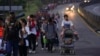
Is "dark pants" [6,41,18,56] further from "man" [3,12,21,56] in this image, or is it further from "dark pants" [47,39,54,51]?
"dark pants" [47,39,54,51]

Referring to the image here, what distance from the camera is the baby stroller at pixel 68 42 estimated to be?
66.1 ft

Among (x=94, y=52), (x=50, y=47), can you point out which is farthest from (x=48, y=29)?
(x=94, y=52)

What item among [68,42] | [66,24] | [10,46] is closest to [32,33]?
[66,24]

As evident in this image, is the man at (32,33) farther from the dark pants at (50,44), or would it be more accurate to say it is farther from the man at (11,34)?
the man at (11,34)

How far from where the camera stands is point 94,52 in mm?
21750

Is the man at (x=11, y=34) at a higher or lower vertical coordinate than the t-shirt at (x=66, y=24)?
higher

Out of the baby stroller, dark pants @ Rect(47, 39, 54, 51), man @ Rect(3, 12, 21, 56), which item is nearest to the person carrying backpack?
dark pants @ Rect(47, 39, 54, 51)

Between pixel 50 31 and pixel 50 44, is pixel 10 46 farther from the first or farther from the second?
pixel 50 44

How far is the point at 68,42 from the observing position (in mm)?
20500

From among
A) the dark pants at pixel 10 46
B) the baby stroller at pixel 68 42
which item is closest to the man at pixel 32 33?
the baby stroller at pixel 68 42

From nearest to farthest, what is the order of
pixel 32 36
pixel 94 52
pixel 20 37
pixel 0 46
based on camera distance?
pixel 0 46 < pixel 20 37 < pixel 32 36 < pixel 94 52

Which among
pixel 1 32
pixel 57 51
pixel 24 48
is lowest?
pixel 57 51

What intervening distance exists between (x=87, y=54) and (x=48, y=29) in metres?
2.02

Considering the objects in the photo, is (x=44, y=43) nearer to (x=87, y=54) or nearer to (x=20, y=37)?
(x=87, y=54)
